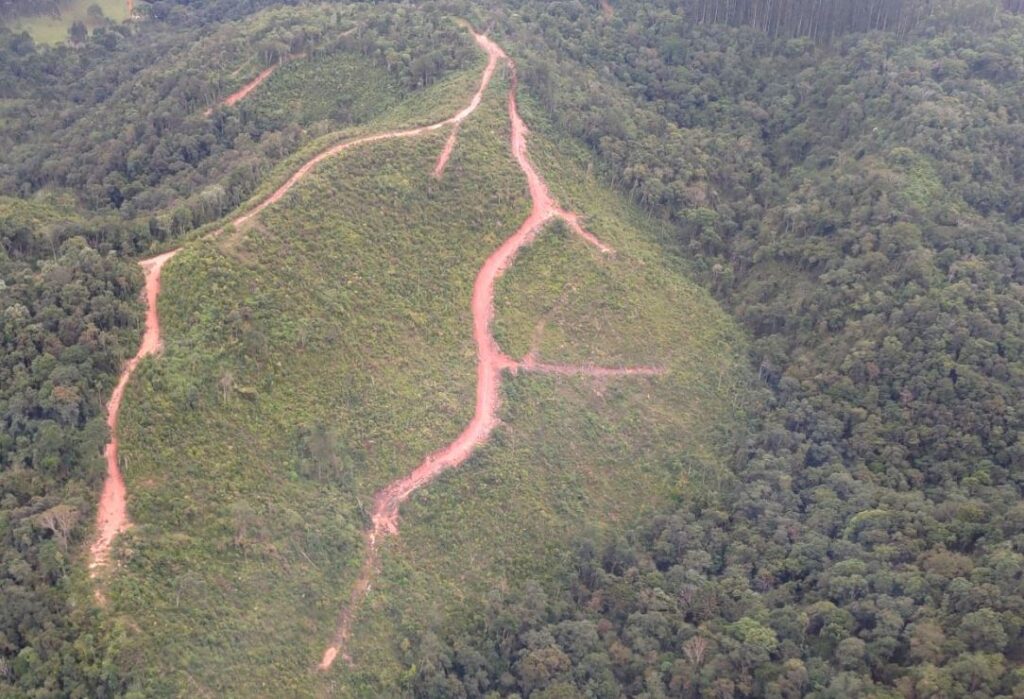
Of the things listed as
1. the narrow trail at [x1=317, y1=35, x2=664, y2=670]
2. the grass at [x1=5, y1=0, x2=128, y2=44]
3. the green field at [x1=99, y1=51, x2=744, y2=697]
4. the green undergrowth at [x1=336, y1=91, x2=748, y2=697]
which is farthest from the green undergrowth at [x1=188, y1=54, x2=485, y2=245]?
the grass at [x1=5, y1=0, x2=128, y2=44]

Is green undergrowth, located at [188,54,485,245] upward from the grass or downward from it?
upward

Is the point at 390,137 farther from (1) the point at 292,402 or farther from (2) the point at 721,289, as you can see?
(2) the point at 721,289

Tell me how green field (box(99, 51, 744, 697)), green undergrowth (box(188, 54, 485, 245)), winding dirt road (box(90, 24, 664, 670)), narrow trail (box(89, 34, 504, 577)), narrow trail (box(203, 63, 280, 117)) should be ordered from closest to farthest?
narrow trail (box(89, 34, 504, 577)) < green field (box(99, 51, 744, 697)) < winding dirt road (box(90, 24, 664, 670)) < green undergrowth (box(188, 54, 485, 245)) < narrow trail (box(203, 63, 280, 117))

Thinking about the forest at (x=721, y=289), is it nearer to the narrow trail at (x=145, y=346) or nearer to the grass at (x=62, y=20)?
the narrow trail at (x=145, y=346)

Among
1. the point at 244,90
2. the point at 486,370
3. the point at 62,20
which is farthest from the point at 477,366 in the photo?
the point at 62,20

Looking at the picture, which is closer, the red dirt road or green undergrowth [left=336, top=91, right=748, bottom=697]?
green undergrowth [left=336, top=91, right=748, bottom=697]

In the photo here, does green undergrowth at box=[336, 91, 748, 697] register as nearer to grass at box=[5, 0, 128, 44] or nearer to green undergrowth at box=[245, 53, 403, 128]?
green undergrowth at box=[245, 53, 403, 128]

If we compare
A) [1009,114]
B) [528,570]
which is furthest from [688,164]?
[528,570]
